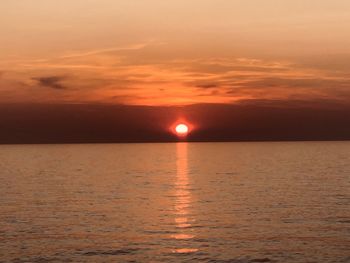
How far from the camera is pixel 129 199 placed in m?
74.8

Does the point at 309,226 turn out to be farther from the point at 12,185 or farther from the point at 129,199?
the point at 12,185

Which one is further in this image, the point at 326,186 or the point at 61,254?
the point at 326,186

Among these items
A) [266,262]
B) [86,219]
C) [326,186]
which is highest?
[326,186]

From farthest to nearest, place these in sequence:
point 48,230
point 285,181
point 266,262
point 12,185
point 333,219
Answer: point 285,181 → point 12,185 → point 333,219 → point 48,230 → point 266,262

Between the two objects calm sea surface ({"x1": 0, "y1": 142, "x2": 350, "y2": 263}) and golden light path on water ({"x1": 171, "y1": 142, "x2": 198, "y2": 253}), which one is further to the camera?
golden light path on water ({"x1": 171, "y1": 142, "x2": 198, "y2": 253})

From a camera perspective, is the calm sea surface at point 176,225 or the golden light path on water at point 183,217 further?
the golden light path on water at point 183,217

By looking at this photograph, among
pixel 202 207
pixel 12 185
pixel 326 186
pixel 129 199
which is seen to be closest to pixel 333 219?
pixel 202 207

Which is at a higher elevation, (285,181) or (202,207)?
(285,181)

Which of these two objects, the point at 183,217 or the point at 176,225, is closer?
the point at 176,225

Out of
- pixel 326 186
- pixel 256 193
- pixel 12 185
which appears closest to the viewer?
pixel 256 193

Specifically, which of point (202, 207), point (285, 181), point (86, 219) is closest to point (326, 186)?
point (285, 181)

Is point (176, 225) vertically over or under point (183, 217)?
under

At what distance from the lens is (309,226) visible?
1993 inches

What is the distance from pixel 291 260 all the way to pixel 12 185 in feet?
225
